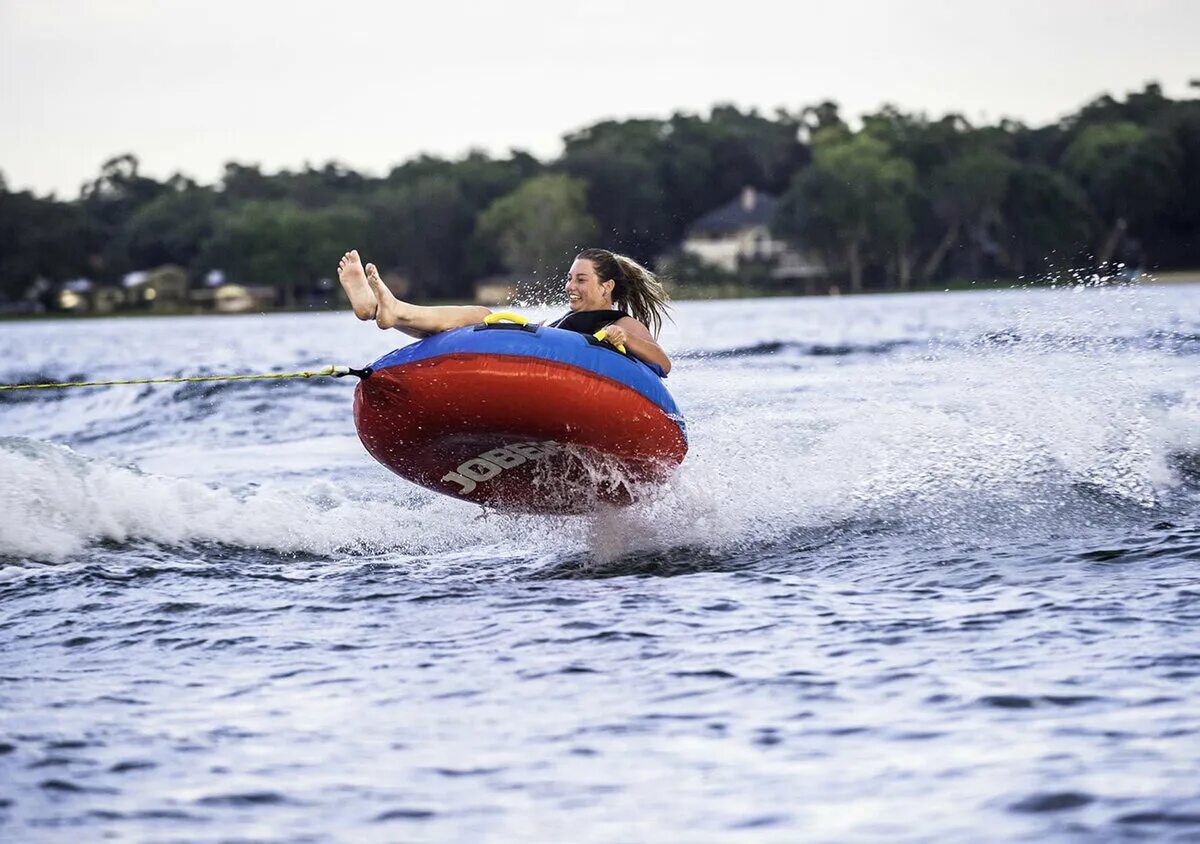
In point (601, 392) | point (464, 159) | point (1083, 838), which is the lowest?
point (1083, 838)

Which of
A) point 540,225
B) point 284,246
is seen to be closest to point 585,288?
point 540,225

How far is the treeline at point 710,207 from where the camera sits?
257ft

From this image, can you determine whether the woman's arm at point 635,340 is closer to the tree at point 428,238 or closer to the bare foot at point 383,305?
the bare foot at point 383,305

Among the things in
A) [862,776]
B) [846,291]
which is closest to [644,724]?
[862,776]

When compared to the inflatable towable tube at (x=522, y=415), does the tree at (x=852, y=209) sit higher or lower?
Answer: higher

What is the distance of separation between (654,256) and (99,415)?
76952 millimetres

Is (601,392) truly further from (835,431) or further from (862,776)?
(862,776)

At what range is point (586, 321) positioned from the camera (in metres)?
7.54

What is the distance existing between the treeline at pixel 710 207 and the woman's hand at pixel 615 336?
72.1m

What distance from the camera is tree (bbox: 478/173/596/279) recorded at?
8825 cm

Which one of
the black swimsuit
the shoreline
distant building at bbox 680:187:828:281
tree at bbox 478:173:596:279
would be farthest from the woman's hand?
distant building at bbox 680:187:828:281

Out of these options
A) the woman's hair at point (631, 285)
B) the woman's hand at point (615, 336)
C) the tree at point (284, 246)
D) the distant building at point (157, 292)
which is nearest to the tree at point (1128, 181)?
the tree at point (284, 246)

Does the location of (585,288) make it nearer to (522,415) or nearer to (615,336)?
(615,336)

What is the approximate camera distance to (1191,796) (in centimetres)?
384
